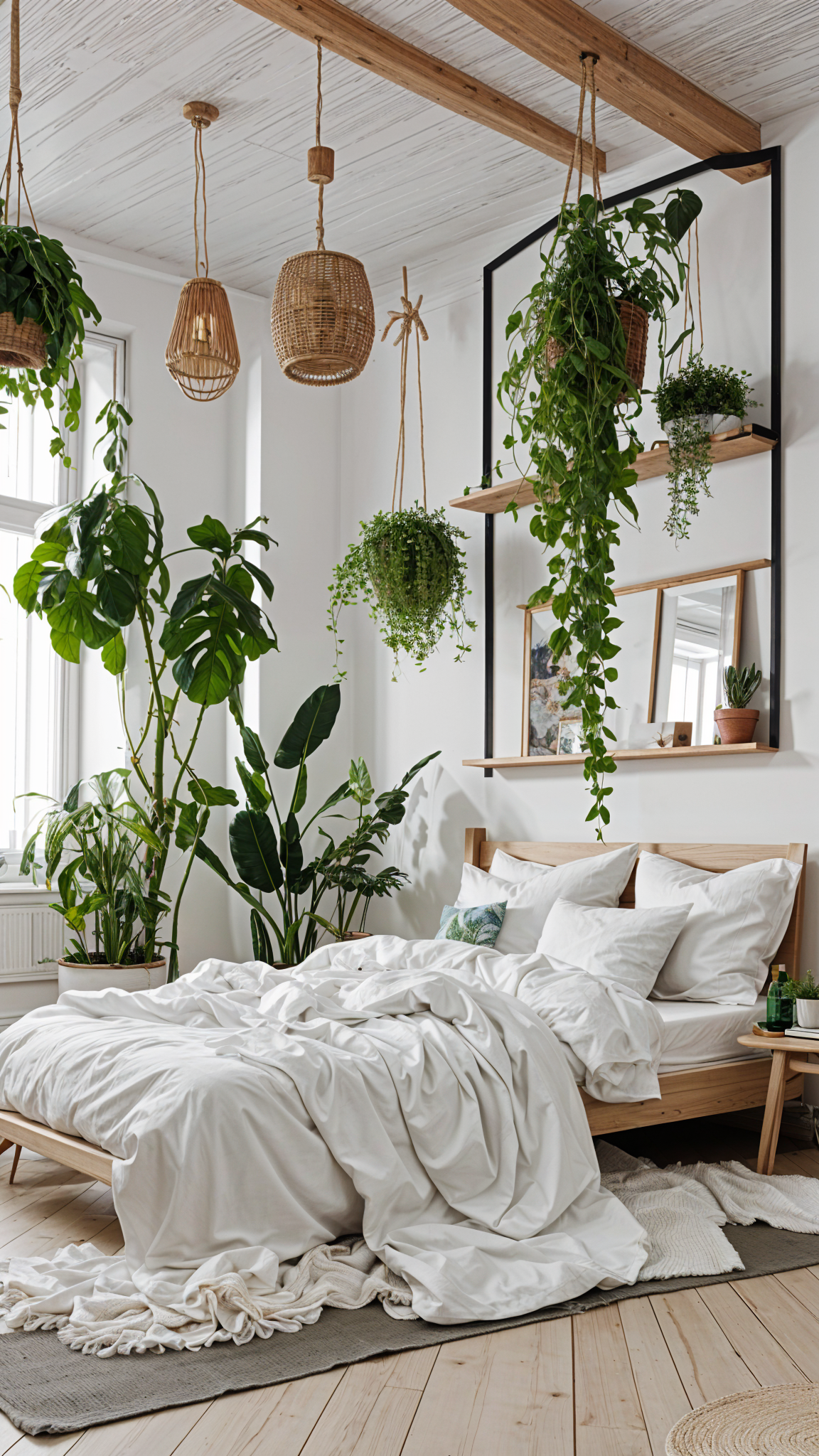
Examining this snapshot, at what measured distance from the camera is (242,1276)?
2.67 m

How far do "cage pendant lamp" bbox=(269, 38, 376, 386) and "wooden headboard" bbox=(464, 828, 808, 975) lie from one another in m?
2.04

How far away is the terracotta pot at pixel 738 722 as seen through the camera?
4.34m

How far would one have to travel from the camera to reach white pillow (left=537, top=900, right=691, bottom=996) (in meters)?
3.97

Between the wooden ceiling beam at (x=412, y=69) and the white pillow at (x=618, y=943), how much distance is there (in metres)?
2.83

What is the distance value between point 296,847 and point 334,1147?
257cm

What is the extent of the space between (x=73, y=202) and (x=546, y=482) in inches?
113

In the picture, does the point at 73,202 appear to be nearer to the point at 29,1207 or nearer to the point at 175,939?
the point at 175,939

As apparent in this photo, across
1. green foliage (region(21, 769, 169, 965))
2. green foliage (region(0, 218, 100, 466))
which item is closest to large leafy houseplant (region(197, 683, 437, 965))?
green foliage (region(21, 769, 169, 965))

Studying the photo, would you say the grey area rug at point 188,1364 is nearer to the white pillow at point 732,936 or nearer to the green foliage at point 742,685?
the white pillow at point 732,936

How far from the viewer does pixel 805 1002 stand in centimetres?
366

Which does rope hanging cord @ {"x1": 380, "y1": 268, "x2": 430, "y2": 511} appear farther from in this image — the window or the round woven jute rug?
the round woven jute rug

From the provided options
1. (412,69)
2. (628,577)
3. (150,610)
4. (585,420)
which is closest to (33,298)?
(585,420)

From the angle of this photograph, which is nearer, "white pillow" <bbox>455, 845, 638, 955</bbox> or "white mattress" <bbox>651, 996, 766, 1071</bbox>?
"white mattress" <bbox>651, 996, 766, 1071</bbox>

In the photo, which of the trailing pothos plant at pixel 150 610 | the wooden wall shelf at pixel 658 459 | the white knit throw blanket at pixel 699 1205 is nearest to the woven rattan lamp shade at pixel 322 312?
the wooden wall shelf at pixel 658 459
